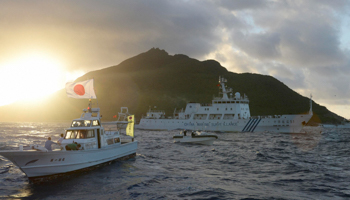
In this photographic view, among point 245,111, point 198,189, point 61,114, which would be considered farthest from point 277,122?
point 61,114

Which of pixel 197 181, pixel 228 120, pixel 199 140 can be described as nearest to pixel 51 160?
pixel 197 181

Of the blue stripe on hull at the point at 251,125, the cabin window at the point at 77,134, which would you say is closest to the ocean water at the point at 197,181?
the cabin window at the point at 77,134

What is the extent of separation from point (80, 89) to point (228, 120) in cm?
4503

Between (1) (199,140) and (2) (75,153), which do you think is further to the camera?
(1) (199,140)

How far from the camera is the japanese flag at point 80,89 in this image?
19.4m

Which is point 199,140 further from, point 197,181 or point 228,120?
point 228,120

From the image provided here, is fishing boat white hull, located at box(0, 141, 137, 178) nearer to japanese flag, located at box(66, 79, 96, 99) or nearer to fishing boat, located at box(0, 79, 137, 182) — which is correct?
fishing boat, located at box(0, 79, 137, 182)

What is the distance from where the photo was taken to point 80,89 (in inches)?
765

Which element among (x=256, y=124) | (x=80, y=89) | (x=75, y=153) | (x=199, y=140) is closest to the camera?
(x=75, y=153)

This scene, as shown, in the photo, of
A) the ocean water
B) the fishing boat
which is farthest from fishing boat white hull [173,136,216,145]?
the fishing boat

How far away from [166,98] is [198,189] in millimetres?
169272

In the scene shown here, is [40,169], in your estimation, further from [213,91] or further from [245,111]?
[213,91]

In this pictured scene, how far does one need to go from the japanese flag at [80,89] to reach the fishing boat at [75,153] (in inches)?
58.6

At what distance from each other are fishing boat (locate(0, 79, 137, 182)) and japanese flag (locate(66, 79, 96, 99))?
1489 millimetres
